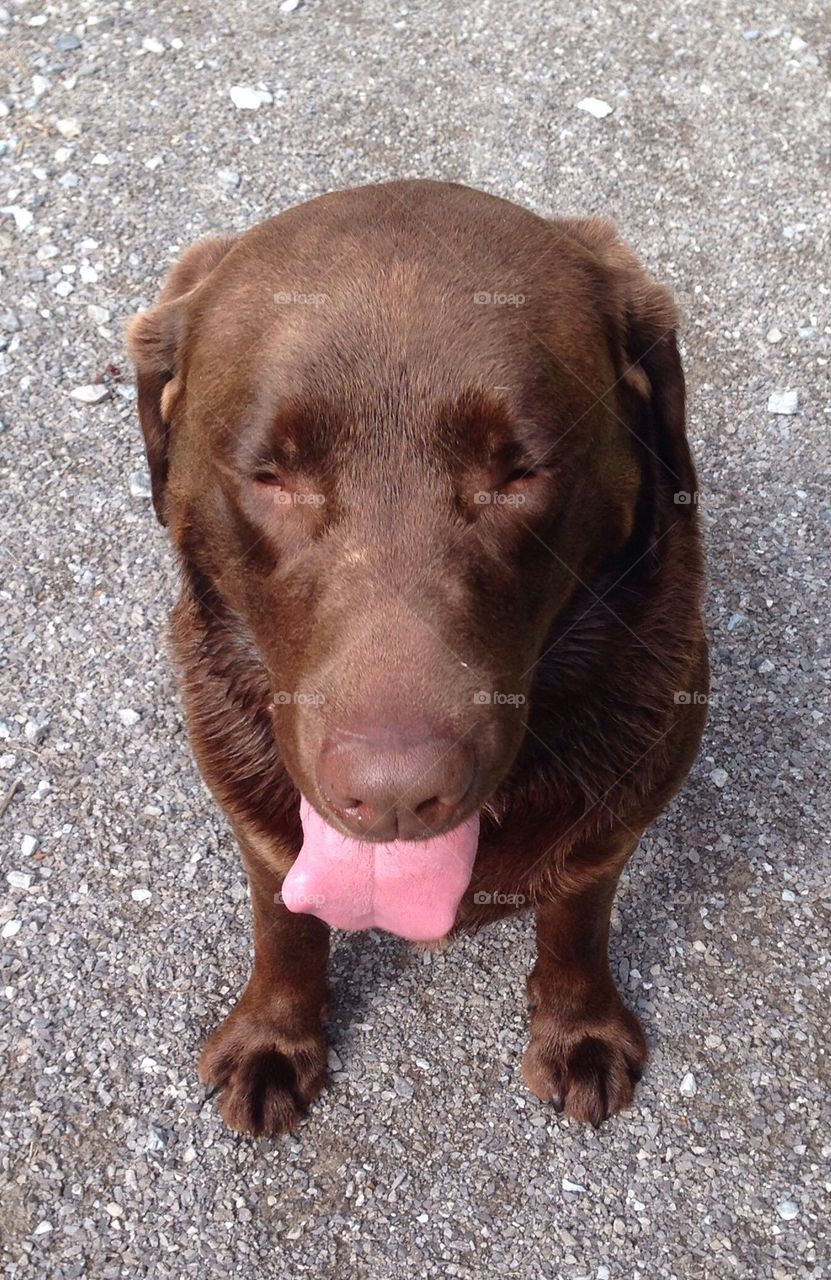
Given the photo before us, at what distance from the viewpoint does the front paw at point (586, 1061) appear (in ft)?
9.57

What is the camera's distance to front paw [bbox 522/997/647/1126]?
9.57 ft

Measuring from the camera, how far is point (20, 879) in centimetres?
329

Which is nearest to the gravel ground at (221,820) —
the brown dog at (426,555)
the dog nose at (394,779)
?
the brown dog at (426,555)

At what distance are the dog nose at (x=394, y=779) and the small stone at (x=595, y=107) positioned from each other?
388 centimetres

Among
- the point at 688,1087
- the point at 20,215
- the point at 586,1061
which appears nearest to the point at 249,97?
the point at 20,215

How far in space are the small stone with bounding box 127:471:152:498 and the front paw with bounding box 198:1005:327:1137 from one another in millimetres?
1724

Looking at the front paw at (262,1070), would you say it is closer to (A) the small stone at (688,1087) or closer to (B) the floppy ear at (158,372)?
(A) the small stone at (688,1087)

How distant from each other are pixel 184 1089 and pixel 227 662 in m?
1.12

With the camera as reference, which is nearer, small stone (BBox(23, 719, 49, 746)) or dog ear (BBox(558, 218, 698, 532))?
dog ear (BBox(558, 218, 698, 532))

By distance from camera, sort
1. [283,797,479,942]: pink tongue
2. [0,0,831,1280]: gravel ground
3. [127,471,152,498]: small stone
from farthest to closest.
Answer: [127,471,152,498]: small stone < [0,0,831,1280]: gravel ground < [283,797,479,942]: pink tongue

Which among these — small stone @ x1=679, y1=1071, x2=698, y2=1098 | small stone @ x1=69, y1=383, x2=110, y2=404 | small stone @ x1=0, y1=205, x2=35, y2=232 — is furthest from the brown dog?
small stone @ x1=0, y1=205, x2=35, y2=232

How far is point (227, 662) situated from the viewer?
2527 mm

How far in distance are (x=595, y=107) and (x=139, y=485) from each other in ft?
8.09

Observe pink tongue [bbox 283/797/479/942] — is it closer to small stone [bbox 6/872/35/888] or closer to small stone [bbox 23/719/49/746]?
small stone [bbox 6/872/35/888]
